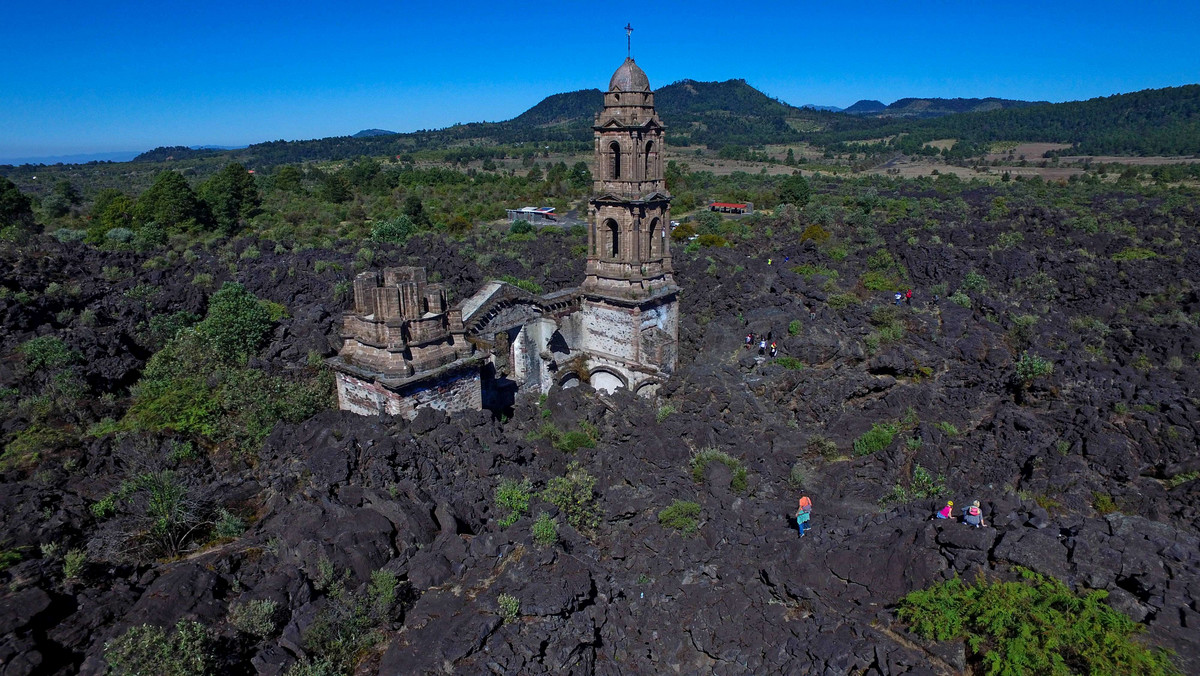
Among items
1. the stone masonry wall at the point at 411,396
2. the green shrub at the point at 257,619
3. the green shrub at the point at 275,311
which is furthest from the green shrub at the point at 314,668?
the green shrub at the point at 275,311

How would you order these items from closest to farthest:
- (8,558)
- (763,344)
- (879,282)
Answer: (8,558) < (763,344) < (879,282)

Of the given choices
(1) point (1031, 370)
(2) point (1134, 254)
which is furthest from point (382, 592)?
(2) point (1134, 254)

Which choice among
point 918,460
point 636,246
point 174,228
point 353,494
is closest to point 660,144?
point 636,246

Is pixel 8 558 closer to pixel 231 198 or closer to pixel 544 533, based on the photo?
pixel 544 533

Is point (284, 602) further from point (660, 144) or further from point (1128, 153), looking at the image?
point (1128, 153)

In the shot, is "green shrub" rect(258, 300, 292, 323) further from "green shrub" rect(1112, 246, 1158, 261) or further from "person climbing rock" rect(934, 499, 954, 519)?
"green shrub" rect(1112, 246, 1158, 261)

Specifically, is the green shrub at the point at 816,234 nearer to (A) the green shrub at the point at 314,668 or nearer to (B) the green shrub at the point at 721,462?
(B) the green shrub at the point at 721,462

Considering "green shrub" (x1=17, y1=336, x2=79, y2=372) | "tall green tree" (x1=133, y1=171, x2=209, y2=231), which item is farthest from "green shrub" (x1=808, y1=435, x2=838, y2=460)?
"tall green tree" (x1=133, y1=171, x2=209, y2=231)
